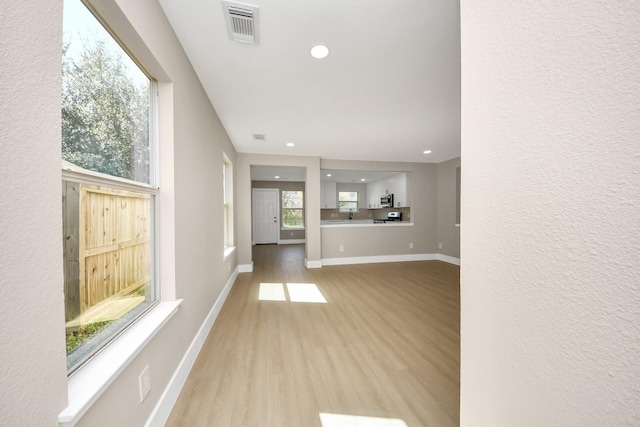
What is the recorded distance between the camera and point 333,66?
73.3 inches

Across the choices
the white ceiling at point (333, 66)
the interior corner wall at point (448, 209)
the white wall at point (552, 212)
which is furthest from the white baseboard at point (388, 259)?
the white wall at point (552, 212)

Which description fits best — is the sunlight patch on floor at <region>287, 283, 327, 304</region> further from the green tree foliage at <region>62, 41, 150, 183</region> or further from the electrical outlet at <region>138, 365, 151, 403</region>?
the green tree foliage at <region>62, 41, 150, 183</region>

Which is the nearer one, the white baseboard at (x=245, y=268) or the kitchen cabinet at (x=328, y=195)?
the white baseboard at (x=245, y=268)

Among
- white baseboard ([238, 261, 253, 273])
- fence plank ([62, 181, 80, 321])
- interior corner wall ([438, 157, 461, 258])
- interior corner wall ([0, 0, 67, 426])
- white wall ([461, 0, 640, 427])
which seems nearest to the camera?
white wall ([461, 0, 640, 427])

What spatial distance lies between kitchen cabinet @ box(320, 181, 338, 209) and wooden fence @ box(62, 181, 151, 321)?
7318 millimetres

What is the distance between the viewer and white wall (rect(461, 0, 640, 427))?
0.39 metres

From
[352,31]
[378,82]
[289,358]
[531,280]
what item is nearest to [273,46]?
[352,31]

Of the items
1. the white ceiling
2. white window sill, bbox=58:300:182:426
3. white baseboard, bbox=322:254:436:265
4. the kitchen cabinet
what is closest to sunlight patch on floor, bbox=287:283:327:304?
white baseboard, bbox=322:254:436:265

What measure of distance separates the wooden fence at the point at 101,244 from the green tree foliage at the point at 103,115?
13 centimetres

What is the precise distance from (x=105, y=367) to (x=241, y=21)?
1.91m

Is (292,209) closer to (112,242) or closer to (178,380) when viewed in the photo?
(178,380)

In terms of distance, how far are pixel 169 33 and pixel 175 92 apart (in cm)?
34

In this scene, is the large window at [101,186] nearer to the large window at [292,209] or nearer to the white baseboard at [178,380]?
the white baseboard at [178,380]

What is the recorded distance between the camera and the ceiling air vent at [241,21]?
1.33 meters
